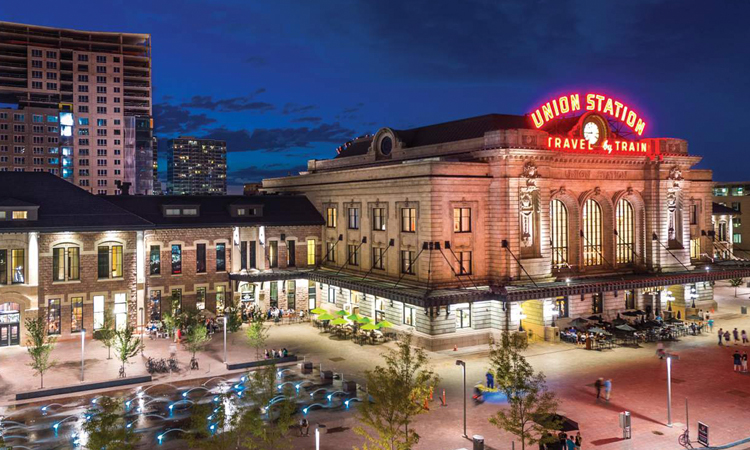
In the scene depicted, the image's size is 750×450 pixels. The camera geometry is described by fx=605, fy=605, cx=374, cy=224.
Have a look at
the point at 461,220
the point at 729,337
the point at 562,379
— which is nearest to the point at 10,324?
the point at 461,220

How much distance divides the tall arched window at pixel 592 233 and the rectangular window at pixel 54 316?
170 ft

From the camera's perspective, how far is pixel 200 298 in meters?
63.5

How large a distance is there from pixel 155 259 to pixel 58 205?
10.3 metres

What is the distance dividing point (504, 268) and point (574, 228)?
1114 cm

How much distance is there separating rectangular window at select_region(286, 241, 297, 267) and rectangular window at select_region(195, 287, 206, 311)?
1054 cm

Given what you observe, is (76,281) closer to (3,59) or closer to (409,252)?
(409,252)

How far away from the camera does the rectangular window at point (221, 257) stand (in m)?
64.9

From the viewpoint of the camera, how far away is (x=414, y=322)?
54.3 meters

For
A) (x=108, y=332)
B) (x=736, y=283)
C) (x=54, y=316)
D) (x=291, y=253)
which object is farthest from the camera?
(x=736, y=283)

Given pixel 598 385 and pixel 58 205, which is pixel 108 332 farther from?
pixel 598 385

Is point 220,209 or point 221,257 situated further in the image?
point 220,209

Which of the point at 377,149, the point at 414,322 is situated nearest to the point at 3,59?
the point at 377,149

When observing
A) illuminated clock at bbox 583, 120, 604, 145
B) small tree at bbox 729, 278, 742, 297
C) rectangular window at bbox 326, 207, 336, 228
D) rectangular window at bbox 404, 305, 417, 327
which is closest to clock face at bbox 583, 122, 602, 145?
illuminated clock at bbox 583, 120, 604, 145

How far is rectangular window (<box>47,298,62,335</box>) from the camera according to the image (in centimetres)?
5375
